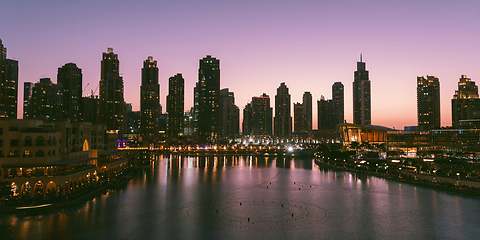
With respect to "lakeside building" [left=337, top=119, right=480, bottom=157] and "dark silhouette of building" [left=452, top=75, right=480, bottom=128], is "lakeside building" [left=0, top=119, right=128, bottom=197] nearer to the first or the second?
"lakeside building" [left=337, top=119, right=480, bottom=157]

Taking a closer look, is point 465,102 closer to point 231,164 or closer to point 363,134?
point 363,134

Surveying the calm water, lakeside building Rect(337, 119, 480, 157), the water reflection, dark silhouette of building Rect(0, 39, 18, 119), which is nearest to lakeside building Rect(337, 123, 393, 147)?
lakeside building Rect(337, 119, 480, 157)

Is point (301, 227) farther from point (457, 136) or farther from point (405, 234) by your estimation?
point (457, 136)

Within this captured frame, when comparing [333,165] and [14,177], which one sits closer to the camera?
[14,177]

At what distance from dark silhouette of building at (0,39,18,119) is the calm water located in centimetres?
15121

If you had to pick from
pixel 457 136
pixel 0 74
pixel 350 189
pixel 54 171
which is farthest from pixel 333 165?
pixel 0 74

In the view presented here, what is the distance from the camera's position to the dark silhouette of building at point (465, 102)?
184038mm

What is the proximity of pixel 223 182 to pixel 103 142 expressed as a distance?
28778mm

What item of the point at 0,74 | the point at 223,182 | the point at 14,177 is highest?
the point at 0,74

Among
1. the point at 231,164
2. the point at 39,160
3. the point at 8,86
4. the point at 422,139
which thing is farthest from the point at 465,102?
the point at 8,86

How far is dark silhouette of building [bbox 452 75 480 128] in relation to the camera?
604 feet

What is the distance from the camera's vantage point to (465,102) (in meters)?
189

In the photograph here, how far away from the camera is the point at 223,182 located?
7175cm

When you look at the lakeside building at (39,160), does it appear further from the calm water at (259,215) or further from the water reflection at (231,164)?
the water reflection at (231,164)
